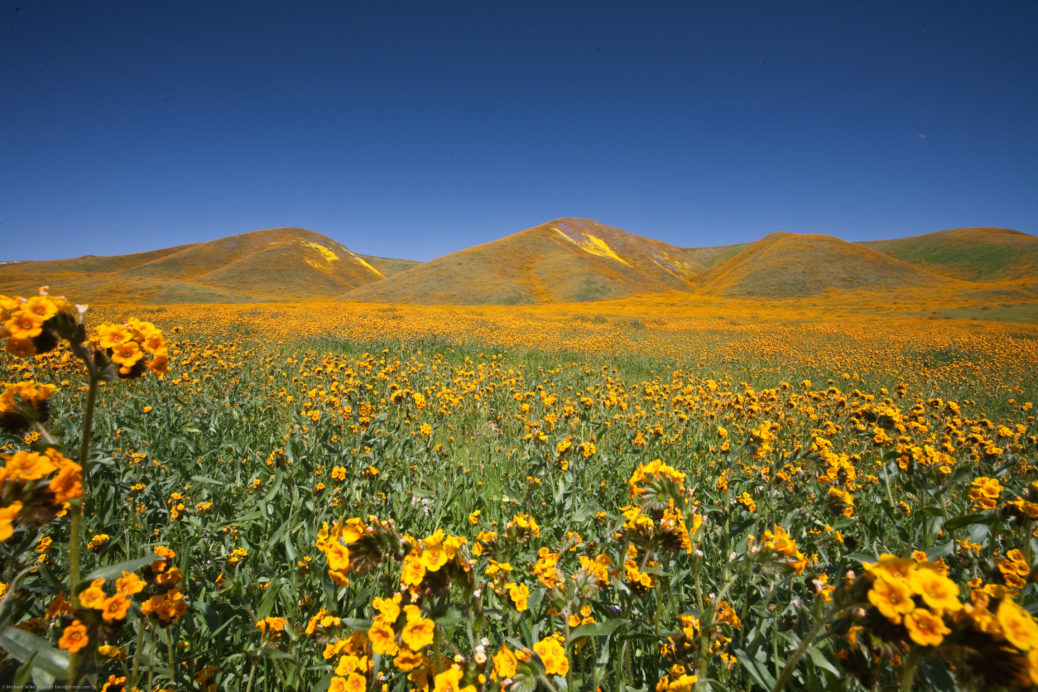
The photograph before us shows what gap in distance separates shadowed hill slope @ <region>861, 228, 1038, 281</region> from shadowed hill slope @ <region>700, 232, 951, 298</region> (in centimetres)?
1293

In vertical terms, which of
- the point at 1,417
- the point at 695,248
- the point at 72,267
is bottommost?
the point at 1,417

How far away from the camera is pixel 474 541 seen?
2.52 meters

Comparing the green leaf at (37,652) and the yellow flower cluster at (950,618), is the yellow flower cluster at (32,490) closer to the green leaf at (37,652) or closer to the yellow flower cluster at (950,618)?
the green leaf at (37,652)

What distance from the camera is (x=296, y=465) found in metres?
3.15

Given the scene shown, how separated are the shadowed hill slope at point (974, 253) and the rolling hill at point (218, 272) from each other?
11757cm

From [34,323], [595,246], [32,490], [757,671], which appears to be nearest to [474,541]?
[757,671]

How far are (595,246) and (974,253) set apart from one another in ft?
239

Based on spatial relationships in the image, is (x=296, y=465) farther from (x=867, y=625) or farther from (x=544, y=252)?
(x=544, y=252)

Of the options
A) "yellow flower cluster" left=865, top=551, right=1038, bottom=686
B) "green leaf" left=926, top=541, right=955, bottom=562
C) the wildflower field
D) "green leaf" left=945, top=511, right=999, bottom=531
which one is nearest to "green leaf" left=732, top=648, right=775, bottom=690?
the wildflower field

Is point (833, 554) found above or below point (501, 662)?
below

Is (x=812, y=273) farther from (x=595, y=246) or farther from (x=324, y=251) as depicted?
(x=324, y=251)

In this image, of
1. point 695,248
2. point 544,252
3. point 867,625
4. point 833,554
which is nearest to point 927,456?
point 833,554

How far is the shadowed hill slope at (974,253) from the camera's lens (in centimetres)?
6675

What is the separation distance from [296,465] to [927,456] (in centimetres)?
461
